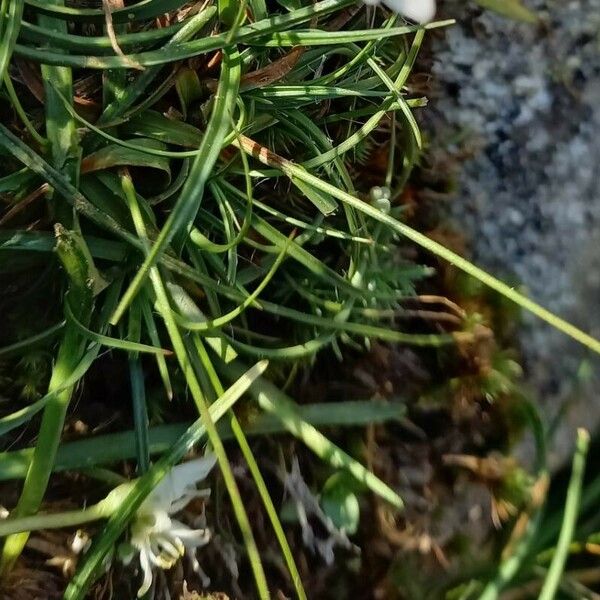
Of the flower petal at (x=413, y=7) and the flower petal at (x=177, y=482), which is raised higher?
the flower petal at (x=413, y=7)

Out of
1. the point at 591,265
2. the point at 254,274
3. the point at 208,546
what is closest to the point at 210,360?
the point at 254,274

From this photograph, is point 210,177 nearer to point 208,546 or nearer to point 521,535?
point 208,546

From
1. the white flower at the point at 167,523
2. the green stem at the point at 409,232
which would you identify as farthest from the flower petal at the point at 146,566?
the green stem at the point at 409,232

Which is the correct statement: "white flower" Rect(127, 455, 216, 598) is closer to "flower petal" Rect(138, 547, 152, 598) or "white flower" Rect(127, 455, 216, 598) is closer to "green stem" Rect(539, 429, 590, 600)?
"flower petal" Rect(138, 547, 152, 598)

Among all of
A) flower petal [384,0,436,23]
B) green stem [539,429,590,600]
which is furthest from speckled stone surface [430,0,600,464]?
flower petal [384,0,436,23]

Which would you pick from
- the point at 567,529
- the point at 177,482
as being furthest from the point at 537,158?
the point at 177,482

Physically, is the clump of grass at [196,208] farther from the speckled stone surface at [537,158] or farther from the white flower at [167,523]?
the speckled stone surface at [537,158]
